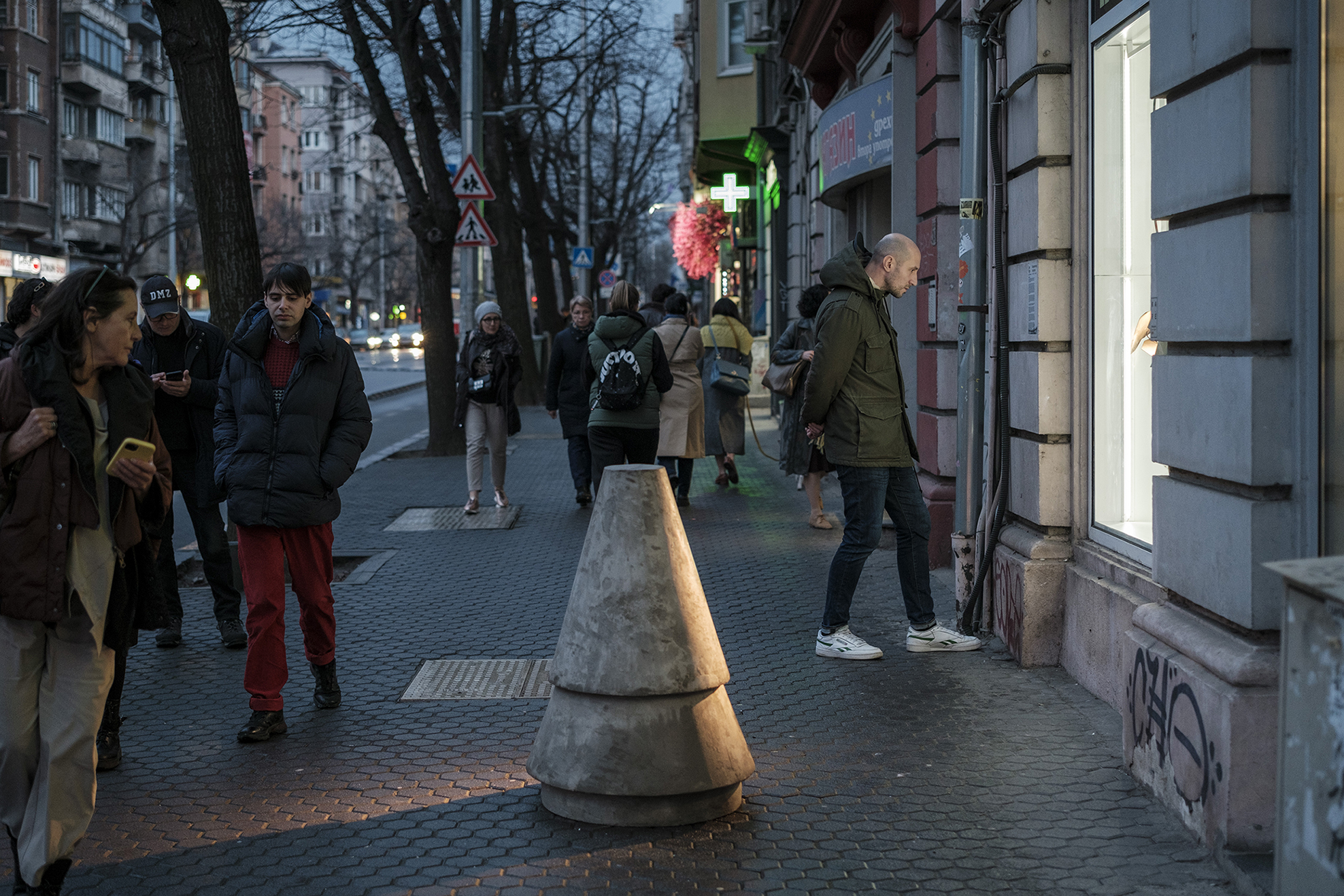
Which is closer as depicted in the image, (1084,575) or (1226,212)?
(1226,212)

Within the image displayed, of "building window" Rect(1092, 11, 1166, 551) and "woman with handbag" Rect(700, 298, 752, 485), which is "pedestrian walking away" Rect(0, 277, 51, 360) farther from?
"woman with handbag" Rect(700, 298, 752, 485)

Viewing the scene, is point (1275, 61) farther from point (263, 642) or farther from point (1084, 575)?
point (263, 642)

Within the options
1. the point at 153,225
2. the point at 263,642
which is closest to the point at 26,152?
the point at 153,225

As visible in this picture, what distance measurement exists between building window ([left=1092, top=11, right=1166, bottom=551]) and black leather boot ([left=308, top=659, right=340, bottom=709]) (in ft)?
11.0

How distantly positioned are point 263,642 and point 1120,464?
12.0 feet

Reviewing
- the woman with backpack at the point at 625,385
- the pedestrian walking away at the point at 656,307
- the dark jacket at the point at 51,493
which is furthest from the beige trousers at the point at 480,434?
the dark jacket at the point at 51,493

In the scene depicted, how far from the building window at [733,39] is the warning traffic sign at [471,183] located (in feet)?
43.7

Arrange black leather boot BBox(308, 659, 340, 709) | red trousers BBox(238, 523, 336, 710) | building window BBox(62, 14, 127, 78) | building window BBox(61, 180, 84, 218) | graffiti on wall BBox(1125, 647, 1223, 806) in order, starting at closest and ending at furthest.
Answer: graffiti on wall BBox(1125, 647, 1223, 806), red trousers BBox(238, 523, 336, 710), black leather boot BBox(308, 659, 340, 709), building window BBox(61, 180, 84, 218), building window BBox(62, 14, 127, 78)

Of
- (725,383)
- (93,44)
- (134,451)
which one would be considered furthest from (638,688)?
(93,44)

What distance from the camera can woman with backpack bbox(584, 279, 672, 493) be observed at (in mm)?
10562

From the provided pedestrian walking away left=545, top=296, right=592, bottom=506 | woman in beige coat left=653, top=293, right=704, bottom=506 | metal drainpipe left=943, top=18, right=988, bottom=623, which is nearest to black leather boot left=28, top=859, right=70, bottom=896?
metal drainpipe left=943, top=18, right=988, bottom=623

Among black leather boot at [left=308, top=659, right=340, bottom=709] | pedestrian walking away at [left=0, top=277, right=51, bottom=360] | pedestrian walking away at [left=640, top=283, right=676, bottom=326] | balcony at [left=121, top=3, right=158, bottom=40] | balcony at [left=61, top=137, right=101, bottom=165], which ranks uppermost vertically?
balcony at [left=121, top=3, right=158, bottom=40]

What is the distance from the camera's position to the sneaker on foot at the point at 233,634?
7391 millimetres

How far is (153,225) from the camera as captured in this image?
64.4 meters
